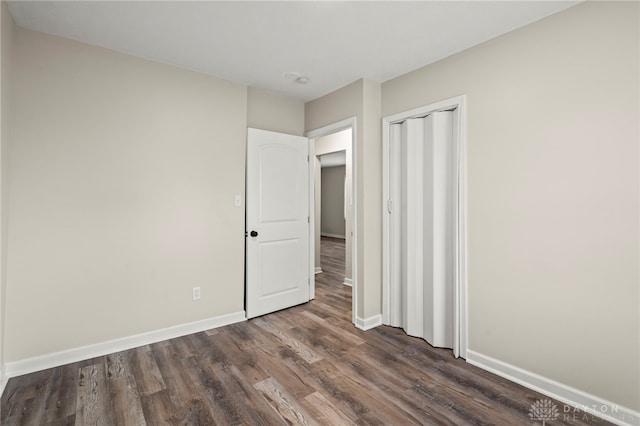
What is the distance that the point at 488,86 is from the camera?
7.75 ft

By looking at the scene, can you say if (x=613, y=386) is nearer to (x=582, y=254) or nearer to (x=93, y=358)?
(x=582, y=254)

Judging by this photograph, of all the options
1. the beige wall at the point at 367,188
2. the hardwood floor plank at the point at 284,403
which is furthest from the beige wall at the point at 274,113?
the hardwood floor plank at the point at 284,403

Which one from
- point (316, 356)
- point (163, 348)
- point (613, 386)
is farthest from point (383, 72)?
point (163, 348)

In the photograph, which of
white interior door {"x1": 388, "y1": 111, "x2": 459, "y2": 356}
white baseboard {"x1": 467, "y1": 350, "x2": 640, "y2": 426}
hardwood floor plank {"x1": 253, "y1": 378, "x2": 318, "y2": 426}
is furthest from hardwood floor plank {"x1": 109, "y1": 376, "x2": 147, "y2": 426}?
white baseboard {"x1": 467, "y1": 350, "x2": 640, "y2": 426}

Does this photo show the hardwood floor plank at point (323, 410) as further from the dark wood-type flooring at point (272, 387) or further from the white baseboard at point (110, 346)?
the white baseboard at point (110, 346)

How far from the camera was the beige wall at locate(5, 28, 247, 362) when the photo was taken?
89.0 inches

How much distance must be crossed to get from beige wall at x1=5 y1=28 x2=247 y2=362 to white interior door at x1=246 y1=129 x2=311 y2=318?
0.15m

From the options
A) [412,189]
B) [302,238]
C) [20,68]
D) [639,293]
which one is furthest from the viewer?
[302,238]

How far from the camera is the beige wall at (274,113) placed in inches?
138

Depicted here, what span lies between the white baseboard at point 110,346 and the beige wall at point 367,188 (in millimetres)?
1393

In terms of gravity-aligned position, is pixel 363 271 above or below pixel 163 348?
above

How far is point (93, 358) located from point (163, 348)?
1.69 feet

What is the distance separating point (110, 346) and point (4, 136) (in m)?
1.77

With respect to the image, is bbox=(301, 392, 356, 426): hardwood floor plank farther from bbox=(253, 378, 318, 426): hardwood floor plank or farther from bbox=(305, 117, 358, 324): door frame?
bbox=(305, 117, 358, 324): door frame
